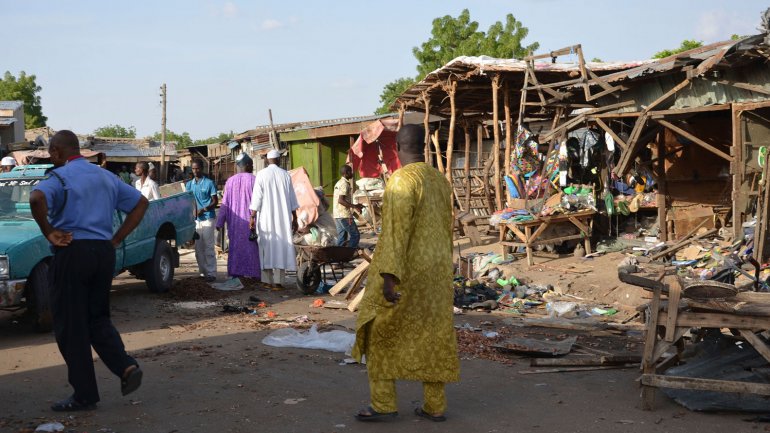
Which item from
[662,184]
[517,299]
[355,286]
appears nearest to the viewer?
[355,286]

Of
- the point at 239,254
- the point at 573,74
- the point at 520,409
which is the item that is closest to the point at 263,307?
the point at 239,254

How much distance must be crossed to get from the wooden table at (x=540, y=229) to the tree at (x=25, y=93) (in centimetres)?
4693

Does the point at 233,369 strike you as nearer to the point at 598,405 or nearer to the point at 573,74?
the point at 598,405

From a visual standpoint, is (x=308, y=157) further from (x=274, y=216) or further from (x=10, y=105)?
(x=10, y=105)

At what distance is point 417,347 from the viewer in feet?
16.0

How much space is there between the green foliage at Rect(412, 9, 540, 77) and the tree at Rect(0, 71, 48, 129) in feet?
98.5

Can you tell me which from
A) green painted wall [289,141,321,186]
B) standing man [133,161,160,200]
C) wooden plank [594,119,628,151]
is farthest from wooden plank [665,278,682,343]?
green painted wall [289,141,321,186]

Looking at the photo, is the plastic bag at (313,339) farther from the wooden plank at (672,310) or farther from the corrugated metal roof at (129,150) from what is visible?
the corrugated metal roof at (129,150)

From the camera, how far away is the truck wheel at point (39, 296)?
8.00m

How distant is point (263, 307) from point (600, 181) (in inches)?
311

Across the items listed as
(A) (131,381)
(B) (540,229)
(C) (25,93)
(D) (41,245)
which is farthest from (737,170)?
(C) (25,93)

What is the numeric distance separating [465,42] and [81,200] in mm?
33050

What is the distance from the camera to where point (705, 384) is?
16.4 ft

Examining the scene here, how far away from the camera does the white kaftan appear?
37.2 ft
